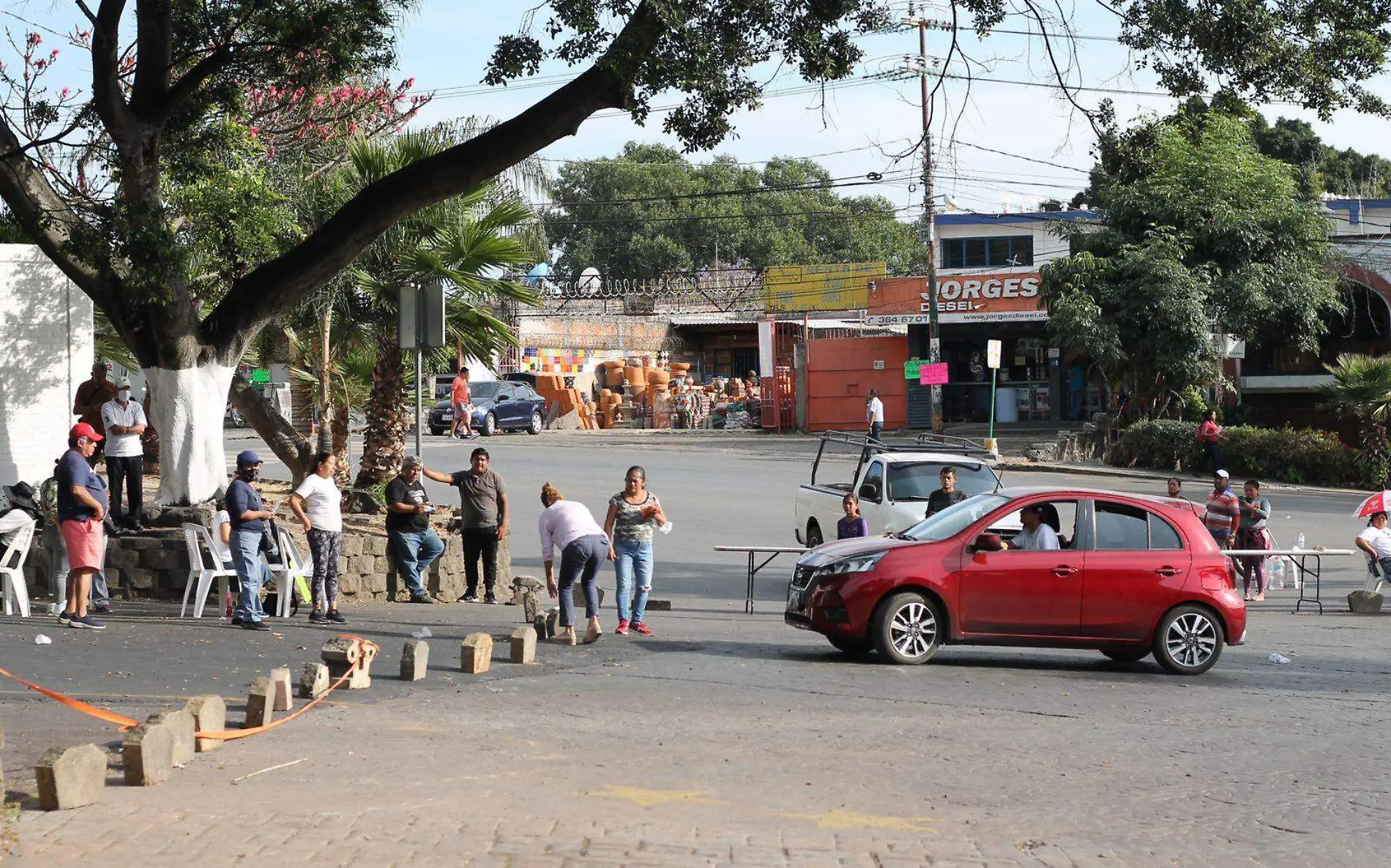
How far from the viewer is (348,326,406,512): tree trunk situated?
19.1 metres

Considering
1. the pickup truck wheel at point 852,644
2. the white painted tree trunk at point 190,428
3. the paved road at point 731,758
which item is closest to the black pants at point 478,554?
the paved road at point 731,758

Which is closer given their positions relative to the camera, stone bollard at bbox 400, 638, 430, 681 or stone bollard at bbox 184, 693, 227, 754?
stone bollard at bbox 184, 693, 227, 754

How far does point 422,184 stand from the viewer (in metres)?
13.3

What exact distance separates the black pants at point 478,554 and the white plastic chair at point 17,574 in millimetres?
4489

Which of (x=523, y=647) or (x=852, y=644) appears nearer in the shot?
(x=523, y=647)

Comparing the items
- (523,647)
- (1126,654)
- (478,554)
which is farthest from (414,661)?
(1126,654)

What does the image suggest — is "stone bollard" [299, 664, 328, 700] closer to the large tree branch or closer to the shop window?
the large tree branch

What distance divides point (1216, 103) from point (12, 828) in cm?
1203

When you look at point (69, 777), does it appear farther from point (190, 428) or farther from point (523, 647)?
point (190, 428)

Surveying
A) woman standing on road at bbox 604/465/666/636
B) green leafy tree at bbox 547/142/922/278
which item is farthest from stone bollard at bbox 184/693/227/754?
green leafy tree at bbox 547/142/922/278

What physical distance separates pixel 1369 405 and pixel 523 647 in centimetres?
2579

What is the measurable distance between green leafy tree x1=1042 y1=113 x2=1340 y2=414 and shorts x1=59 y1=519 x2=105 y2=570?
2622cm

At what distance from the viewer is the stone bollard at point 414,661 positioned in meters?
10.6

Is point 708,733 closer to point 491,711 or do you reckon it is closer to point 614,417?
point 491,711
